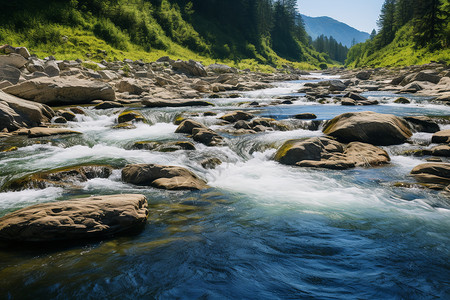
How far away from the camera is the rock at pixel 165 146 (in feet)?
32.9

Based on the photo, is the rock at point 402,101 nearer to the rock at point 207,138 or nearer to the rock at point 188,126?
the rock at point 188,126

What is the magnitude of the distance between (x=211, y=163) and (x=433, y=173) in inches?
234

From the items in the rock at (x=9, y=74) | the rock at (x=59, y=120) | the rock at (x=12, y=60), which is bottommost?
the rock at (x=59, y=120)

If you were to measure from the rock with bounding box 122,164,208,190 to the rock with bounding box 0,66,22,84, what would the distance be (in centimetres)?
1523

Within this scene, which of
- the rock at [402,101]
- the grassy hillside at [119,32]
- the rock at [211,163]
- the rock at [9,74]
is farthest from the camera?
the grassy hillside at [119,32]

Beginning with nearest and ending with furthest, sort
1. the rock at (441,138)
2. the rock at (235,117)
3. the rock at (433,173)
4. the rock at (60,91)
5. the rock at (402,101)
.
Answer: the rock at (433,173), the rock at (441,138), the rock at (235,117), the rock at (60,91), the rock at (402,101)

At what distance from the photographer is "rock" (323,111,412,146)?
10.6 meters

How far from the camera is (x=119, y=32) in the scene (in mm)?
43188

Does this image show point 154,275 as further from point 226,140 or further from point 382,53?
point 382,53

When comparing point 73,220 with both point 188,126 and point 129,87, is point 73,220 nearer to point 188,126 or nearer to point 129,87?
point 188,126

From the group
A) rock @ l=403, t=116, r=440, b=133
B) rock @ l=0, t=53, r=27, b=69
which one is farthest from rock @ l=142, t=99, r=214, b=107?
rock @ l=403, t=116, r=440, b=133

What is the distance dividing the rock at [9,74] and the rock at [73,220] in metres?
17.3

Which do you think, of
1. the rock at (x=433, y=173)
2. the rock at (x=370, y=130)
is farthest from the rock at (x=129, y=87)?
the rock at (x=433, y=173)

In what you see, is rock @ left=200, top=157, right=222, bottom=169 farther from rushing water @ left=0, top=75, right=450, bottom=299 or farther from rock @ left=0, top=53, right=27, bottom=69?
rock @ left=0, top=53, right=27, bottom=69
